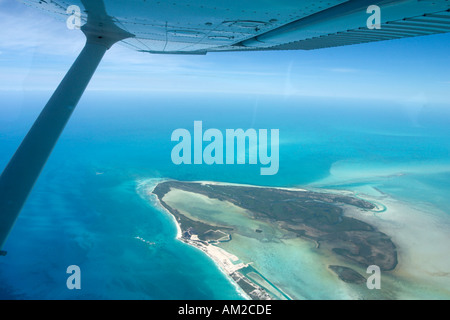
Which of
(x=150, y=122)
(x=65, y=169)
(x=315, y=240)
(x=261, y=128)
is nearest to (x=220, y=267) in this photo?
(x=315, y=240)

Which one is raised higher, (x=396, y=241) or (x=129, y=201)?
(x=129, y=201)

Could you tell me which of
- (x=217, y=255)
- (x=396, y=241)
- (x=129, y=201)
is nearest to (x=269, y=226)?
(x=217, y=255)

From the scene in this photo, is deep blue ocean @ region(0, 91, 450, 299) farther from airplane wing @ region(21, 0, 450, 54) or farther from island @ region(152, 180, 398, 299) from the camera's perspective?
airplane wing @ region(21, 0, 450, 54)

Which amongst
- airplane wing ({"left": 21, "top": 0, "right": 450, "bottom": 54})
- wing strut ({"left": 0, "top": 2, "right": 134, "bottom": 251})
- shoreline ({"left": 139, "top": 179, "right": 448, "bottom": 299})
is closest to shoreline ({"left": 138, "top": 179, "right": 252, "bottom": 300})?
shoreline ({"left": 139, "top": 179, "right": 448, "bottom": 299})

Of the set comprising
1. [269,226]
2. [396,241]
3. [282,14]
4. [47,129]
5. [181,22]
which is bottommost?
[396,241]

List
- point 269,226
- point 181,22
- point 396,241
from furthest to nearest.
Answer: point 269,226, point 396,241, point 181,22

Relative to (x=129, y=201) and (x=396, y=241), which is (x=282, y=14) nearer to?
(x=396, y=241)

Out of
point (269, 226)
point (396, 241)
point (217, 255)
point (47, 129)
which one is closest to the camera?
point (47, 129)

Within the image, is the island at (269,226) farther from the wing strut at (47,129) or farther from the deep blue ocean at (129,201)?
the wing strut at (47,129)
